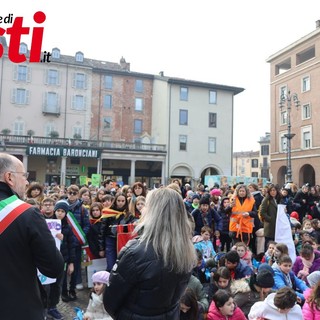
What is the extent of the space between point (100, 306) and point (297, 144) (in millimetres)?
38047

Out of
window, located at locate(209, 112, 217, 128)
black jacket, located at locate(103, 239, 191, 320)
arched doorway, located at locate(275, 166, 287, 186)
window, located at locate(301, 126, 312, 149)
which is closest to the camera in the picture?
black jacket, located at locate(103, 239, 191, 320)

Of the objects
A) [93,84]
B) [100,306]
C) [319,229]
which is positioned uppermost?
[93,84]

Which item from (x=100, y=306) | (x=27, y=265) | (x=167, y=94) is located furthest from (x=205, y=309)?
(x=167, y=94)

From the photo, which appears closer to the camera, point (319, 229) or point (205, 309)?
point (205, 309)

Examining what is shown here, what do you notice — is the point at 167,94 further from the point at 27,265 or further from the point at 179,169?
the point at 27,265

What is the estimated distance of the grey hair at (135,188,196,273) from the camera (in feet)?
7.59

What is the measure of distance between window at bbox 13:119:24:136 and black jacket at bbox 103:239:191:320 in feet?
129

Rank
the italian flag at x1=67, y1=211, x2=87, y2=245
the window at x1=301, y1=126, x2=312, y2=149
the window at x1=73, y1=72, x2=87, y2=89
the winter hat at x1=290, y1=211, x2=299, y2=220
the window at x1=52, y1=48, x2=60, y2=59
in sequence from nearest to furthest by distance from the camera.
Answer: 1. the italian flag at x1=67, y1=211, x2=87, y2=245
2. the winter hat at x1=290, y1=211, x2=299, y2=220
3. the window at x1=301, y1=126, x2=312, y2=149
4. the window at x1=73, y1=72, x2=87, y2=89
5. the window at x1=52, y1=48, x2=60, y2=59

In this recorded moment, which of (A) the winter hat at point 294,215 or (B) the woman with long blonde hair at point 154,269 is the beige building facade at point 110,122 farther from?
(B) the woman with long blonde hair at point 154,269

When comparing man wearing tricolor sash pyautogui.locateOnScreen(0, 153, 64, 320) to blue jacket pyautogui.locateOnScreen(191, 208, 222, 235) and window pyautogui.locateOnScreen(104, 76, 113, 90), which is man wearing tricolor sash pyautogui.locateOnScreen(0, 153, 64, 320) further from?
window pyautogui.locateOnScreen(104, 76, 113, 90)

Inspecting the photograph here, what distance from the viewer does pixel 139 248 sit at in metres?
2.29

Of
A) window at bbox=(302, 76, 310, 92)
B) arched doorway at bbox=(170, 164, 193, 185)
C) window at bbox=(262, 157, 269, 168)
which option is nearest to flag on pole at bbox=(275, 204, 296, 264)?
arched doorway at bbox=(170, 164, 193, 185)

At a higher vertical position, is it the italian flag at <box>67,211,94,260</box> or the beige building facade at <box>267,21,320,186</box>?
the beige building facade at <box>267,21,320,186</box>

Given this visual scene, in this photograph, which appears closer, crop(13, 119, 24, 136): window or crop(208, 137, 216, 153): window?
crop(13, 119, 24, 136): window
